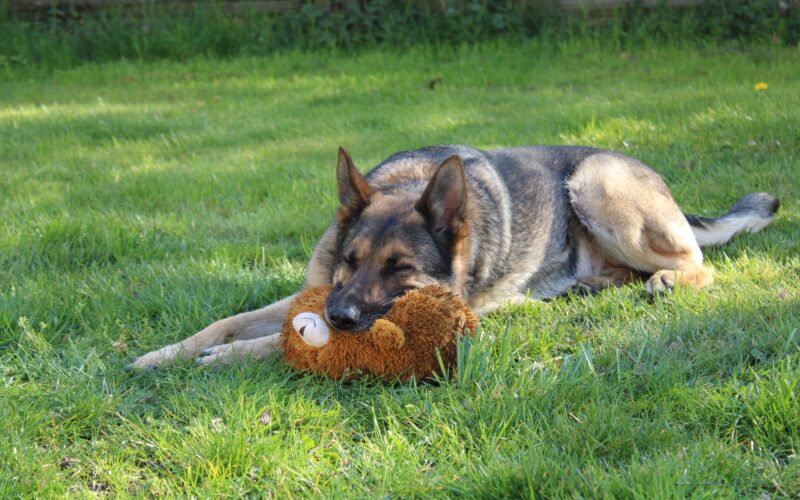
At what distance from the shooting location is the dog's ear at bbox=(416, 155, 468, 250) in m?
3.87

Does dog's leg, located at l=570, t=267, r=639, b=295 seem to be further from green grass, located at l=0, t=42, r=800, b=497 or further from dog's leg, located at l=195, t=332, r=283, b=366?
dog's leg, located at l=195, t=332, r=283, b=366

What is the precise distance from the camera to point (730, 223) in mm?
5184

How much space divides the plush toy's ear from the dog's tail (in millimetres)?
2588

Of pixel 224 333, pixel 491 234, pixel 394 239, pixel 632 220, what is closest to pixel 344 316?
pixel 394 239

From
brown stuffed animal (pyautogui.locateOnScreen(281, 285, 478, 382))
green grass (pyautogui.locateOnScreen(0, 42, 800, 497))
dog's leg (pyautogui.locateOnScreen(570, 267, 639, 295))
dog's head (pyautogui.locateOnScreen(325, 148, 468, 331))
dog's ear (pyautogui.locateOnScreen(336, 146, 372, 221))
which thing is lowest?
dog's leg (pyautogui.locateOnScreen(570, 267, 639, 295))

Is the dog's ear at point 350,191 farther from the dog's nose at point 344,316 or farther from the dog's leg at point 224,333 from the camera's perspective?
the dog's nose at point 344,316

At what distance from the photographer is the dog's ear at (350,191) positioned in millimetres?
4035

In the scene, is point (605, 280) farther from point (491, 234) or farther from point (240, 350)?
point (240, 350)

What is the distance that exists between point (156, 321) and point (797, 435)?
9.71ft

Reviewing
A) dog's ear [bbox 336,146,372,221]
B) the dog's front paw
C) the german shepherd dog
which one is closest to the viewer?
the german shepherd dog

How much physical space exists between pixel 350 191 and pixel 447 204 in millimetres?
482

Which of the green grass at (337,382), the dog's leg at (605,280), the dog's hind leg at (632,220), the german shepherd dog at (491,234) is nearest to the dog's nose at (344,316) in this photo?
the german shepherd dog at (491,234)

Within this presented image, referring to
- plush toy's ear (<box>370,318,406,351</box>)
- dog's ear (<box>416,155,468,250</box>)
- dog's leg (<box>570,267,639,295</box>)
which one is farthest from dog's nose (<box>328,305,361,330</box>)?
dog's leg (<box>570,267,639,295</box>)

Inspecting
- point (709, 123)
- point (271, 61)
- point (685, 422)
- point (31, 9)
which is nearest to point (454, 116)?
point (709, 123)
